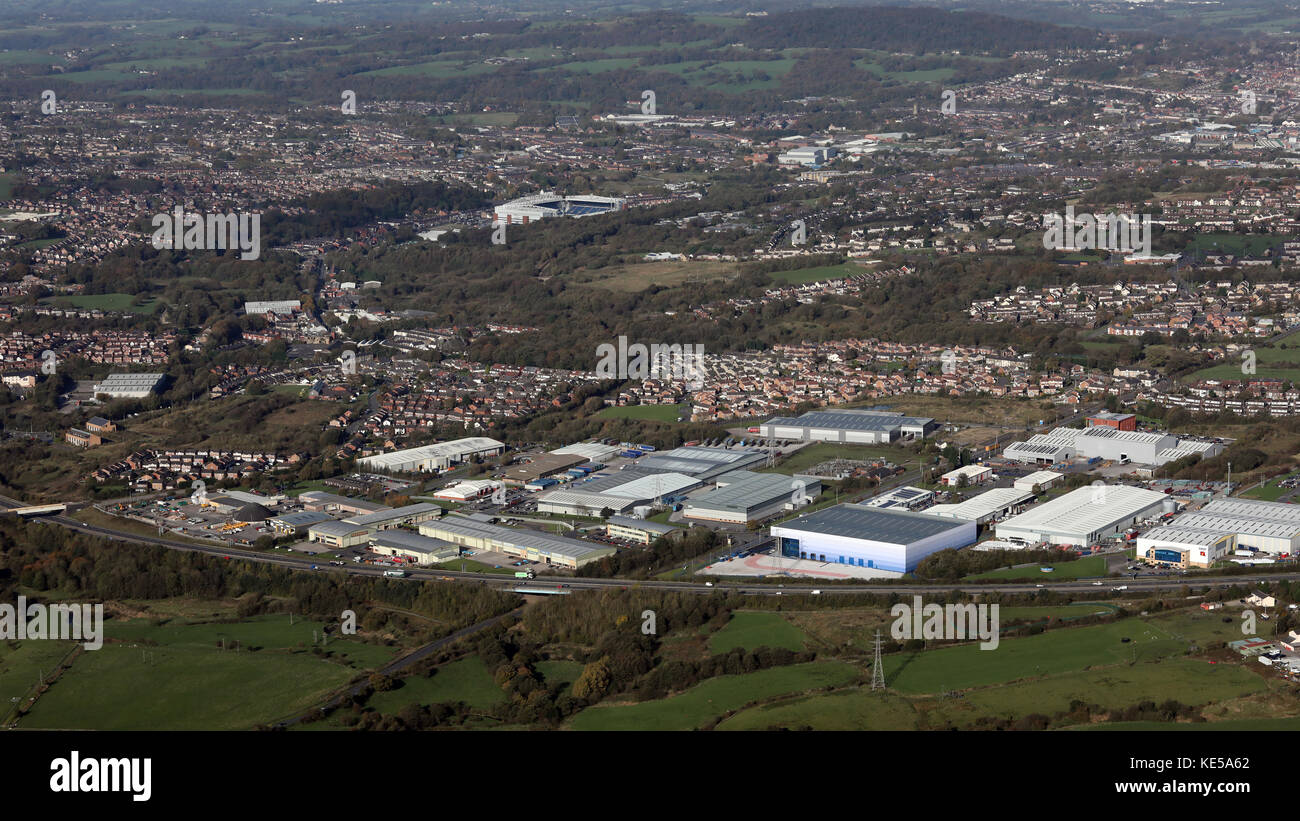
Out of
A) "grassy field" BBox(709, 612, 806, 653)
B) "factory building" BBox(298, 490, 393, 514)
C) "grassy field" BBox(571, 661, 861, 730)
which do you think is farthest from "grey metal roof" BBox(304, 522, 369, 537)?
"grassy field" BBox(571, 661, 861, 730)

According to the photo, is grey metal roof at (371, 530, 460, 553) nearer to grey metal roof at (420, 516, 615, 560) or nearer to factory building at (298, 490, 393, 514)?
grey metal roof at (420, 516, 615, 560)

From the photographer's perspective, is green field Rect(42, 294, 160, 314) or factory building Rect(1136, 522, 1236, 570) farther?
green field Rect(42, 294, 160, 314)

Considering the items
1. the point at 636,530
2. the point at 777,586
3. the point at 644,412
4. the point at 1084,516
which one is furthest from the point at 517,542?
the point at 644,412

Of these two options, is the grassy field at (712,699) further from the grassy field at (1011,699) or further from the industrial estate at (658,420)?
the grassy field at (1011,699)

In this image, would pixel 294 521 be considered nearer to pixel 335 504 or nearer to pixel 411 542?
pixel 335 504

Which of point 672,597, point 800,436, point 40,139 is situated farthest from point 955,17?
point 672,597

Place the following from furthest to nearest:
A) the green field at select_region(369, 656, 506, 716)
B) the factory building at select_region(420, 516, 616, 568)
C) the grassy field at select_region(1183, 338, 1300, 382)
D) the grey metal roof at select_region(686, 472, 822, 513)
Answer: the grassy field at select_region(1183, 338, 1300, 382), the grey metal roof at select_region(686, 472, 822, 513), the factory building at select_region(420, 516, 616, 568), the green field at select_region(369, 656, 506, 716)

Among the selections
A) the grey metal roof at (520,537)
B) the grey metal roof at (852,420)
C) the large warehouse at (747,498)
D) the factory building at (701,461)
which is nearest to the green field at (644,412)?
the grey metal roof at (852,420)

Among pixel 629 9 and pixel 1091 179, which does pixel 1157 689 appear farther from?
pixel 629 9
